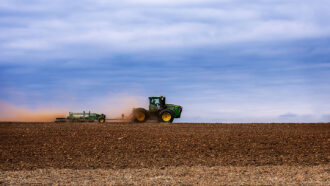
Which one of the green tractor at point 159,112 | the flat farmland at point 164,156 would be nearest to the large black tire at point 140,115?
the green tractor at point 159,112

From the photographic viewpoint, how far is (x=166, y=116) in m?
30.4

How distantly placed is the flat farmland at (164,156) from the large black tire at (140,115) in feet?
25.6

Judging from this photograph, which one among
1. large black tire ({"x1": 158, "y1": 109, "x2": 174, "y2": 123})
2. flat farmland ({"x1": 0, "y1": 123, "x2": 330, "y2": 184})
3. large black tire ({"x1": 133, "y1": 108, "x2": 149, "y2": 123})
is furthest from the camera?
large black tire ({"x1": 133, "y1": 108, "x2": 149, "y2": 123})

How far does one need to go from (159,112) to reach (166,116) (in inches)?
33.1

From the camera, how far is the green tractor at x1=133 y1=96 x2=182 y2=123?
3028 cm

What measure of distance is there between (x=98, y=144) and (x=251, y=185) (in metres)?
9.19

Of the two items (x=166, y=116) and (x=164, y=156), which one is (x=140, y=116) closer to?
(x=166, y=116)

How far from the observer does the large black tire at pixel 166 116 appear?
30.2 metres

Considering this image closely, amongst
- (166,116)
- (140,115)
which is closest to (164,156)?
(166,116)

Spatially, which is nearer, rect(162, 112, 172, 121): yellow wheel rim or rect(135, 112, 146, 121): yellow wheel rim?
rect(162, 112, 172, 121): yellow wheel rim

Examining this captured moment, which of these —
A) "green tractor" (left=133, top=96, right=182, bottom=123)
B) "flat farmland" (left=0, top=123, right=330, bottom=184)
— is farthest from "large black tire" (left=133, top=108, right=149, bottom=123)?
"flat farmland" (left=0, top=123, right=330, bottom=184)

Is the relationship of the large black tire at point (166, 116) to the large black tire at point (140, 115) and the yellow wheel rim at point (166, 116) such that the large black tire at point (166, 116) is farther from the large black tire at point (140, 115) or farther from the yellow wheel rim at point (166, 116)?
the large black tire at point (140, 115)

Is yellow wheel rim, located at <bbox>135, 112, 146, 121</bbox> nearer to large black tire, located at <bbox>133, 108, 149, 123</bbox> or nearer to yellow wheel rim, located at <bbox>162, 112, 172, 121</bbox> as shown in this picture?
large black tire, located at <bbox>133, 108, 149, 123</bbox>

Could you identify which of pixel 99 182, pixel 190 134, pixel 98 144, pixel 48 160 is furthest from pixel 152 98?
pixel 99 182
